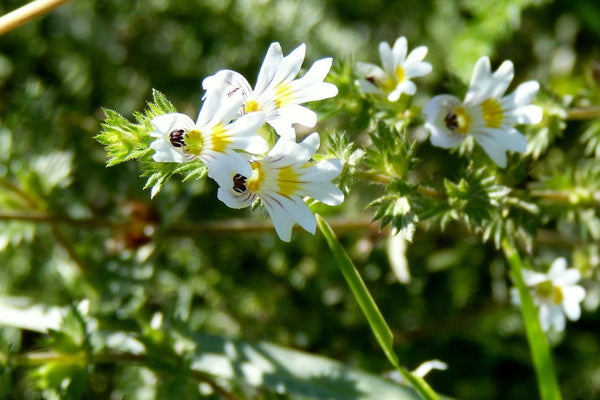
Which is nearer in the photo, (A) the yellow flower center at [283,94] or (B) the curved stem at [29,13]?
(A) the yellow flower center at [283,94]

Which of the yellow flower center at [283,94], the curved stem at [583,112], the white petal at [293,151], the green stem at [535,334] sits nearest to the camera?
the white petal at [293,151]

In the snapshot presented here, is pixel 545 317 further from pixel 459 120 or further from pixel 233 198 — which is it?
pixel 233 198

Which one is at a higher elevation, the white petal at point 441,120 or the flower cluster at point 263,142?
the white petal at point 441,120

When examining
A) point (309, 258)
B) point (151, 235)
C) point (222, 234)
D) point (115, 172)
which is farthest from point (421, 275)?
point (115, 172)

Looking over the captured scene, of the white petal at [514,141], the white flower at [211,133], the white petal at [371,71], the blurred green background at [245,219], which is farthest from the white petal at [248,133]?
the blurred green background at [245,219]

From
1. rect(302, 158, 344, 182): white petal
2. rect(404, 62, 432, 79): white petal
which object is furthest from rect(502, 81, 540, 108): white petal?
rect(302, 158, 344, 182): white petal

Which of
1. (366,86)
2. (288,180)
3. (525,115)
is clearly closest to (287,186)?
(288,180)

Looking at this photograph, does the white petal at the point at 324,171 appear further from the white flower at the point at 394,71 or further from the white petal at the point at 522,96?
the white petal at the point at 522,96
